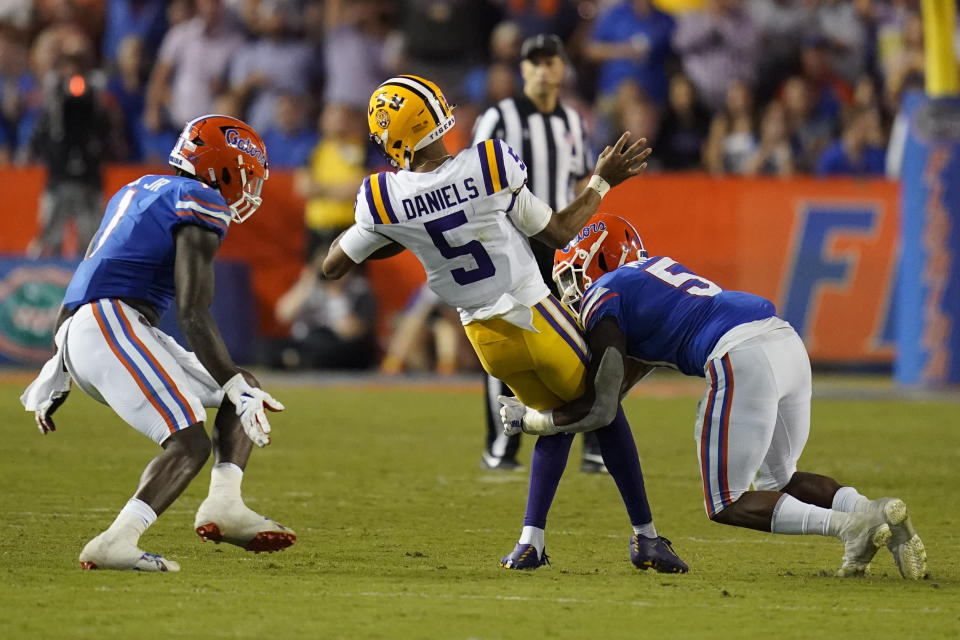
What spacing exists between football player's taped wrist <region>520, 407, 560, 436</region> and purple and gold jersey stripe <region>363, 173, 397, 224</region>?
31.9 inches

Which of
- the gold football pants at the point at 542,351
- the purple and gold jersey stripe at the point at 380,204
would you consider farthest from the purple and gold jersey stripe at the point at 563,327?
the purple and gold jersey stripe at the point at 380,204

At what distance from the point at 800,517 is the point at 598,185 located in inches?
51.1

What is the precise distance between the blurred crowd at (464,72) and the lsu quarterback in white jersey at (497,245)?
8.40 m

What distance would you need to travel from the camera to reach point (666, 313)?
5207 millimetres

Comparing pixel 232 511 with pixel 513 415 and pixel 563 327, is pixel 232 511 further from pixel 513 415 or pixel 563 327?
pixel 563 327

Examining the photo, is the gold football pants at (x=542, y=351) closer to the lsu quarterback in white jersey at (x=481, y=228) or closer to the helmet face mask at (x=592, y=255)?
the lsu quarterback in white jersey at (x=481, y=228)

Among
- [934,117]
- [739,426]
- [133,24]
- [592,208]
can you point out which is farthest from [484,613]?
[133,24]

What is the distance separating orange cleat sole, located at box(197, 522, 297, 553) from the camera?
504 centimetres

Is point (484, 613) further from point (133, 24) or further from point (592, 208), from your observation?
point (133, 24)

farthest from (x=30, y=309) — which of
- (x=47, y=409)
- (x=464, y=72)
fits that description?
(x=47, y=409)

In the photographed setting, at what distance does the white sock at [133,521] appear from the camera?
4.89 m

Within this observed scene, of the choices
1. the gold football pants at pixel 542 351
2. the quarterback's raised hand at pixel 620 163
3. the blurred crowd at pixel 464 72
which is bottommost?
the gold football pants at pixel 542 351

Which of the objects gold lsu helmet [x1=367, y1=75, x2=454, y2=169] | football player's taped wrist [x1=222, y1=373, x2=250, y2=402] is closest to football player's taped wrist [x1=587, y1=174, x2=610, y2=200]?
gold lsu helmet [x1=367, y1=75, x2=454, y2=169]

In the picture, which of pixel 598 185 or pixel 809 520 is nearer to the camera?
pixel 809 520
